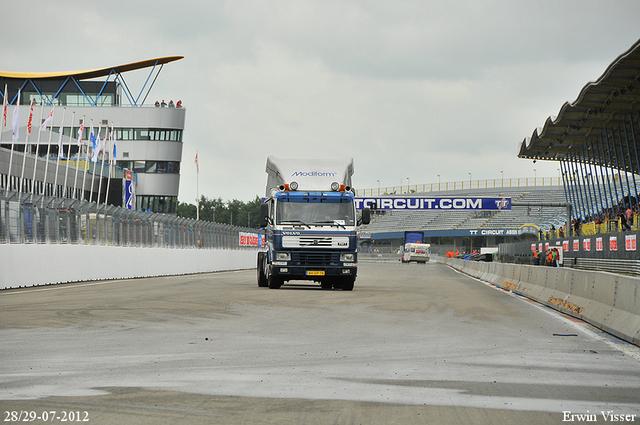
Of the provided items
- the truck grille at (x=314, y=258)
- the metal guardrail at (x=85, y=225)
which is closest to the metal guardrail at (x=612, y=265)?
the truck grille at (x=314, y=258)

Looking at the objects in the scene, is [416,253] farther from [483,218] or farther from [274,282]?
[274,282]

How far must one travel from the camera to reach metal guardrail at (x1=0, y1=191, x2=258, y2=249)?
22.0 m

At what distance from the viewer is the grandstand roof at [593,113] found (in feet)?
113

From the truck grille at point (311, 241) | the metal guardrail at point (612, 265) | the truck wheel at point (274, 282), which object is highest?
the truck grille at point (311, 241)

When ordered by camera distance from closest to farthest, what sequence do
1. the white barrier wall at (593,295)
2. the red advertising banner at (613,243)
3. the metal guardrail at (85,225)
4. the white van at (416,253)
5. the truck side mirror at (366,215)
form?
the white barrier wall at (593,295)
the truck side mirror at (366,215)
the metal guardrail at (85,225)
the red advertising banner at (613,243)
the white van at (416,253)

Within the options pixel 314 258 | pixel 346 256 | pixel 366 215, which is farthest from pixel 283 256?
pixel 366 215

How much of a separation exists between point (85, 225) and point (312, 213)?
982 cm

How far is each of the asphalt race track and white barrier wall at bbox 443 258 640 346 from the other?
1.09ft

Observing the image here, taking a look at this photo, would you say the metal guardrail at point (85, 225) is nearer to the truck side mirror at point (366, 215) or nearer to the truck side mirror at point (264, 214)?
the truck side mirror at point (264, 214)

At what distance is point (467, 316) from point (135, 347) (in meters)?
6.76

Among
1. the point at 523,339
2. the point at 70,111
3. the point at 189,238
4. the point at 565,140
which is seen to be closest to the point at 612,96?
the point at 565,140

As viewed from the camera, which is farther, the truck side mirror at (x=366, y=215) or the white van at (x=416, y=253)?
the white van at (x=416, y=253)

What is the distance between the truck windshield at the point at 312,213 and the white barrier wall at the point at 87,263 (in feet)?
24.1

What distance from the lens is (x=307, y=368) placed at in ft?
25.2
